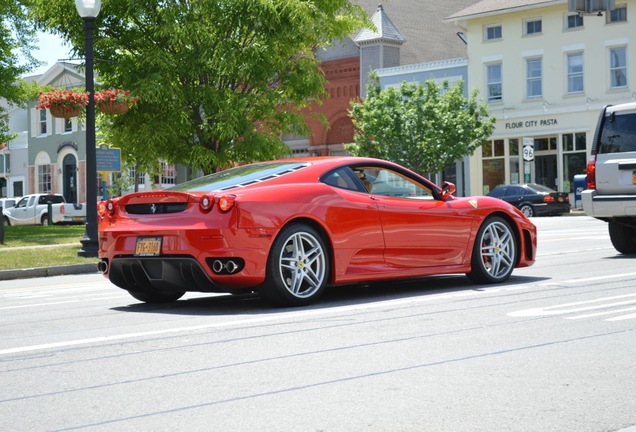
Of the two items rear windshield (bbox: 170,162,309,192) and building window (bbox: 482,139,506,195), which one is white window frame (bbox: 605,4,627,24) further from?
rear windshield (bbox: 170,162,309,192)

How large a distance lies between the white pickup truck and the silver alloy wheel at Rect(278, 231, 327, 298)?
1433 inches

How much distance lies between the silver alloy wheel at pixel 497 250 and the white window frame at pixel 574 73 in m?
37.6

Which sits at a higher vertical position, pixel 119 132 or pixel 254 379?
pixel 119 132

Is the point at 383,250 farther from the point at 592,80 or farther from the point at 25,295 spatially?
the point at 592,80

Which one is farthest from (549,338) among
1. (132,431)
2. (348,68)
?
(348,68)

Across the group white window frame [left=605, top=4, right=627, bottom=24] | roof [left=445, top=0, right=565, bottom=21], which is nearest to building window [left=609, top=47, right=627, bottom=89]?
white window frame [left=605, top=4, right=627, bottom=24]

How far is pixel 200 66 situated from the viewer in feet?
95.8

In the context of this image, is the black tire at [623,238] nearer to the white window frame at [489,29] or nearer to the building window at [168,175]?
the white window frame at [489,29]

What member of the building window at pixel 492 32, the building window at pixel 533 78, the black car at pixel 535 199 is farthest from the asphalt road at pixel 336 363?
the building window at pixel 492 32

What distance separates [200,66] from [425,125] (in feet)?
61.9

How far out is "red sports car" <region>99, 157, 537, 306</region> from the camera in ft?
28.2

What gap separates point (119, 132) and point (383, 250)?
22.1 metres

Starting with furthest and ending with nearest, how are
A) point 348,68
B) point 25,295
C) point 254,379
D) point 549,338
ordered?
1. point 348,68
2. point 25,295
3. point 549,338
4. point 254,379

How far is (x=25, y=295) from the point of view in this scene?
12305mm
